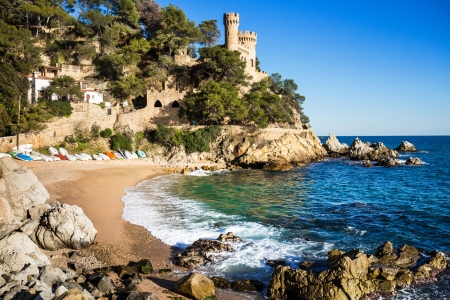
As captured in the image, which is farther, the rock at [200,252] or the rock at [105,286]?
the rock at [200,252]

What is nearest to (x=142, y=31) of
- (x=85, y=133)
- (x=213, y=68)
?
(x=213, y=68)

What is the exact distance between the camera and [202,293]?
9344 mm

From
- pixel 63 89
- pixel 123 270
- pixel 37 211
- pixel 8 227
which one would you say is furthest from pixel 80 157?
pixel 123 270

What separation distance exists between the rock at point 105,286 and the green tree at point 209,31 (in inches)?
2046

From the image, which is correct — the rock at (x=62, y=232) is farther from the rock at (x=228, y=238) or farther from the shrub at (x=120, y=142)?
the shrub at (x=120, y=142)

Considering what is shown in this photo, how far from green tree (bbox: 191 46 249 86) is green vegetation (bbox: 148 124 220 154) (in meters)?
10.4

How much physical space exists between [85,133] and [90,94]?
871 cm

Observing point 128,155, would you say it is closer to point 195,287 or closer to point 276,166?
point 276,166

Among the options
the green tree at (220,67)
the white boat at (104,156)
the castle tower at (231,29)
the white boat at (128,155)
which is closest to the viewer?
the white boat at (104,156)

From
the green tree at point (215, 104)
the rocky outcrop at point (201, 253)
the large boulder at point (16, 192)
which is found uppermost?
the green tree at point (215, 104)

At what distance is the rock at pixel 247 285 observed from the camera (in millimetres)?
9990

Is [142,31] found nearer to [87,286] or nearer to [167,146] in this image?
[167,146]

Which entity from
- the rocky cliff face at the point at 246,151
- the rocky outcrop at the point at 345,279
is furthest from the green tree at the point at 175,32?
the rocky outcrop at the point at 345,279

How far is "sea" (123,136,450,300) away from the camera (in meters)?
12.6
